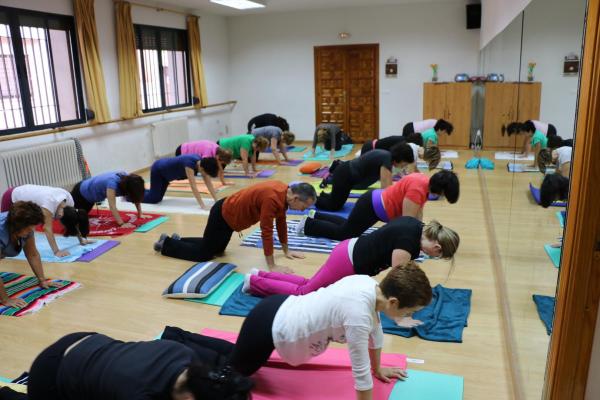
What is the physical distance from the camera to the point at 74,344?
Answer: 1.69 metres

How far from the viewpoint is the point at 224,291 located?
134 inches

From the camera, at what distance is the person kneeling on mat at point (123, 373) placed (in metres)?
1.52

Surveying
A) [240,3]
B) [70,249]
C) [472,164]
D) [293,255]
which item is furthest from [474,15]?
[70,249]

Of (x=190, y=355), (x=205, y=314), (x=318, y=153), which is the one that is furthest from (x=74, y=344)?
(x=318, y=153)

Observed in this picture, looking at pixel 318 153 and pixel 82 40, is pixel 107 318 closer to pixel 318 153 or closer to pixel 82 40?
pixel 82 40

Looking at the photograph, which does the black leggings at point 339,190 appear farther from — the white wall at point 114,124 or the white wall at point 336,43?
the white wall at point 336,43

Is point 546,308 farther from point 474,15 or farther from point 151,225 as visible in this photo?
point 474,15

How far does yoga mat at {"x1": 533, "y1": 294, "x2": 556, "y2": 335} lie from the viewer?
5.67ft

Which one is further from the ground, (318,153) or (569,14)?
(569,14)

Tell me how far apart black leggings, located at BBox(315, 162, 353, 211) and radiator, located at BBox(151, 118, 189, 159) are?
12.6 feet

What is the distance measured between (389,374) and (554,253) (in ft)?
3.20

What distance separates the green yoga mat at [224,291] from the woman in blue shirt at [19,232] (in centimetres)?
114

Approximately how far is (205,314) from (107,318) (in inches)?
24.4

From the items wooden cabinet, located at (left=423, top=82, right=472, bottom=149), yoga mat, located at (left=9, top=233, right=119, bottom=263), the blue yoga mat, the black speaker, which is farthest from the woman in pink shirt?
the black speaker
